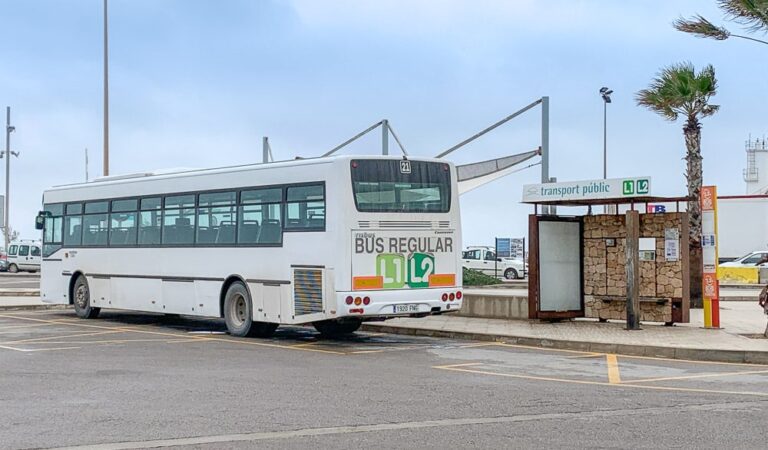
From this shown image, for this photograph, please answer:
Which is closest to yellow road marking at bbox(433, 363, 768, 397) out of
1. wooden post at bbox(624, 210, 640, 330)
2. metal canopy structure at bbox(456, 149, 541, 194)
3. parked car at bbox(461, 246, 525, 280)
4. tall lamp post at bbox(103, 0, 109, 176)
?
wooden post at bbox(624, 210, 640, 330)

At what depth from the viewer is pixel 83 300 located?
23469 mm

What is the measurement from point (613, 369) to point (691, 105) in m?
14.5

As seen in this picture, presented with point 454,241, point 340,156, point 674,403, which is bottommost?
point 674,403

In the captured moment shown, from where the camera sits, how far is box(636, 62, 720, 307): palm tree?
25.8 m

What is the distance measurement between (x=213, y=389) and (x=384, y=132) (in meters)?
21.0

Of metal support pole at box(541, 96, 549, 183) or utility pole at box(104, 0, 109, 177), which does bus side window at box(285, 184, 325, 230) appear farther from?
utility pole at box(104, 0, 109, 177)

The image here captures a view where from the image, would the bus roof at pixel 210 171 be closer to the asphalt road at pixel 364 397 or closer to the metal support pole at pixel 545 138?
the asphalt road at pixel 364 397

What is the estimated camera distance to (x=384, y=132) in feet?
104

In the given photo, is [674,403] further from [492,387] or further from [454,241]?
[454,241]

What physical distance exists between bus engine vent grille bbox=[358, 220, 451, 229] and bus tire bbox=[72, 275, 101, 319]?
9.37m

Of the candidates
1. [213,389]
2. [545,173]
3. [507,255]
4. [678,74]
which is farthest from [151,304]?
[507,255]

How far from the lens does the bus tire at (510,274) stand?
47.5 metres

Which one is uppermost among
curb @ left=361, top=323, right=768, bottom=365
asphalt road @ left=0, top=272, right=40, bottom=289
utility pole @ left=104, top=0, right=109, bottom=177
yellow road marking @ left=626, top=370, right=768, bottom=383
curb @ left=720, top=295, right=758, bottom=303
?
utility pole @ left=104, top=0, right=109, bottom=177

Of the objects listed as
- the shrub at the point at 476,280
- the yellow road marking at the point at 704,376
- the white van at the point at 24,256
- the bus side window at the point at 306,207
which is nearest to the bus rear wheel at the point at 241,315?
the bus side window at the point at 306,207
